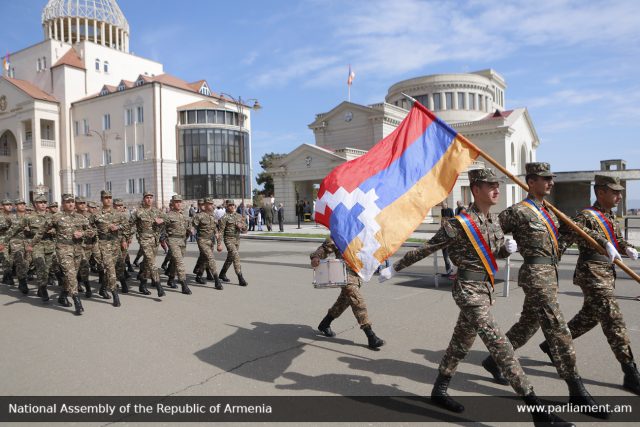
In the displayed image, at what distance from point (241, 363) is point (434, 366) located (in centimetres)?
215

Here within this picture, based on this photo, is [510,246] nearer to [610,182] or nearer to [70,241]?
[610,182]

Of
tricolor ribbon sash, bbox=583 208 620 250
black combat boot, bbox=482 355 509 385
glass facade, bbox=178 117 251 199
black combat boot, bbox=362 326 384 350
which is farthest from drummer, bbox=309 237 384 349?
glass facade, bbox=178 117 251 199

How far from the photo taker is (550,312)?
4.11 metres

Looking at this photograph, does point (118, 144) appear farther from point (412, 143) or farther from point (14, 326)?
point (412, 143)

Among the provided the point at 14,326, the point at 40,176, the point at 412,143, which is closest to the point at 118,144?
the point at 40,176

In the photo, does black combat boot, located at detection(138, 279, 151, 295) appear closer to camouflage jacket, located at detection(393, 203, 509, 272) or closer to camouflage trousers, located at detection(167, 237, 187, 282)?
camouflage trousers, located at detection(167, 237, 187, 282)

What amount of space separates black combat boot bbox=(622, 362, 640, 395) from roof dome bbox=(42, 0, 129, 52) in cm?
7558

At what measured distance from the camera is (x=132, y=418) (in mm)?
4016

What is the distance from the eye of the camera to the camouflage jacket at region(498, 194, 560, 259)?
4297mm

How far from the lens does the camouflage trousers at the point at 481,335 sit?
367 cm

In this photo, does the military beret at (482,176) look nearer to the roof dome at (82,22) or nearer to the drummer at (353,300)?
the drummer at (353,300)

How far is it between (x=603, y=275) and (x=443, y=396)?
6.69ft

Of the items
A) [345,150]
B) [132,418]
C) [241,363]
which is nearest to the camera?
[132,418]

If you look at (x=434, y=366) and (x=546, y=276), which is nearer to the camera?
(x=546, y=276)
